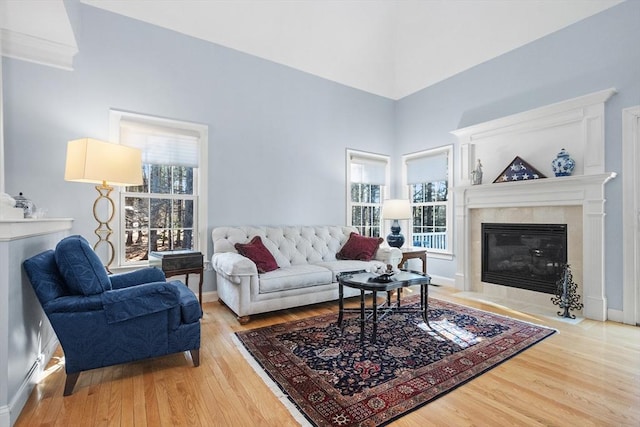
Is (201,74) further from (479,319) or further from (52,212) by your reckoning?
(479,319)

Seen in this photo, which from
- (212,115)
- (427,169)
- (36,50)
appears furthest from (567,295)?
(36,50)

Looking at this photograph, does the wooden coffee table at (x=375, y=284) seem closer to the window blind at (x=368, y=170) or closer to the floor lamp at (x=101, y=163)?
the floor lamp at (x=101, y=163)

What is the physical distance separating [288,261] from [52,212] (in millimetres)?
2526

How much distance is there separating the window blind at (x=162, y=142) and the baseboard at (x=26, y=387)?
6.98 feet

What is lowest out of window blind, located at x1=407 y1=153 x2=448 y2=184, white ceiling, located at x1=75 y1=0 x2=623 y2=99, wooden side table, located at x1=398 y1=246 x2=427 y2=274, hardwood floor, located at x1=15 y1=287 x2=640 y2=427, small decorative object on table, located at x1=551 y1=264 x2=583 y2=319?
hardwood floor, located at x1=15 y1=287 x2=640 y2=427

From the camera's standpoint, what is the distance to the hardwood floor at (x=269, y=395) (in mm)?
1699

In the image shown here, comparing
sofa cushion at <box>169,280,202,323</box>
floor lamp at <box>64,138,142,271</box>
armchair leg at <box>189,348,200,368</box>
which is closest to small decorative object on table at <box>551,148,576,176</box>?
sofa cushion at <box>169,280,202,323</box>

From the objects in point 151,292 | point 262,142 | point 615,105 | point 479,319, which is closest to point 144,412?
point 151,292

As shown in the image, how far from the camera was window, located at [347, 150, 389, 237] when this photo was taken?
537 cm

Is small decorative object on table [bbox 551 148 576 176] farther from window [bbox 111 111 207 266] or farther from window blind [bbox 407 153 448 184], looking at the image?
window [bbox 111 111 207 266]

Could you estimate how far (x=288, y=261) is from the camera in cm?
402

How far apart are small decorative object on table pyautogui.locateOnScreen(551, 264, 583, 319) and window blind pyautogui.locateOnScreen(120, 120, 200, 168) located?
4.53 m

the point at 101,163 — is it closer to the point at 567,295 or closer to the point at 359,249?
the point at 359,249

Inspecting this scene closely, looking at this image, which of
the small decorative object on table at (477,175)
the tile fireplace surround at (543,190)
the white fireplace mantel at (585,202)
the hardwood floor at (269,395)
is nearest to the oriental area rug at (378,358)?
the hardwood floor at (269,395)
